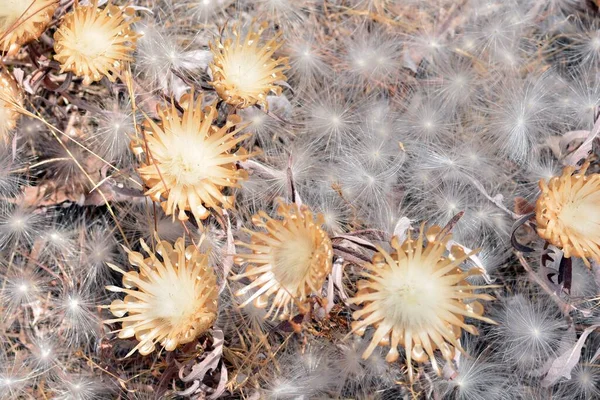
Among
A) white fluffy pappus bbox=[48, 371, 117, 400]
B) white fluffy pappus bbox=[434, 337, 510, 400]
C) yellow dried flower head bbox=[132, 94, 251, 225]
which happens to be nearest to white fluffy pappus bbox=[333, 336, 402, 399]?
white fluffy pappus bbox=[434, 337, 510, 400]

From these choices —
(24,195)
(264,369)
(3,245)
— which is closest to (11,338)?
(3,245)

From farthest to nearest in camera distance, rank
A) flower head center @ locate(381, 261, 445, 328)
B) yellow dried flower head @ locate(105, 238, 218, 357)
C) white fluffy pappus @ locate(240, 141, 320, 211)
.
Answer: white fluffy pappus @ locate(240, 141, 320, 211), yellow dried flower head @ locate(105, 238, 218, 357), flower head center @ locate(381, 261, 445, 328)

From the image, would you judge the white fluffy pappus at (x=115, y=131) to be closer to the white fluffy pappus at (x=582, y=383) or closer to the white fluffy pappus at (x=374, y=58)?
the white fluffy pappus at (x=374, y=58)

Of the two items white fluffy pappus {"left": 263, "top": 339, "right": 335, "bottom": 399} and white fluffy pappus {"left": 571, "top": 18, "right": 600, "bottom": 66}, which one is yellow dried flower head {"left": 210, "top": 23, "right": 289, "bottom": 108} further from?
white fluffy pappus {"left": 571, "top": 18, "right": 600, "bottom": 66}

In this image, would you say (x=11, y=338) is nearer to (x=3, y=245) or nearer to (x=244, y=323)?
(x=3, y=245)

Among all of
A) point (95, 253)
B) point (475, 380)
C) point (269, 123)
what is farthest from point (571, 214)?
point (95, 253)

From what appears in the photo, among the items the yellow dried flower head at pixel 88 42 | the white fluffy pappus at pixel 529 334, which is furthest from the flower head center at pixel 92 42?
the white fluffy pappus at pixel 529 334

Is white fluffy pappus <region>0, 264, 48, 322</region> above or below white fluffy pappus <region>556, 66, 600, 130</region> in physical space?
below
